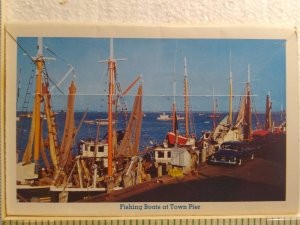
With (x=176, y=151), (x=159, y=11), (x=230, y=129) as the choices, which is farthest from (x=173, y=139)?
(x=159, y=11)

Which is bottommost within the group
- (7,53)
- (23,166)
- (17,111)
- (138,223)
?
(138,223)

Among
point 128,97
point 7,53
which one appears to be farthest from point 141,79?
point 7,53

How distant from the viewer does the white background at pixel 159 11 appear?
0.73m

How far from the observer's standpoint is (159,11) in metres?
0.74

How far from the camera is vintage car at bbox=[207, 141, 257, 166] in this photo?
761 millimetres

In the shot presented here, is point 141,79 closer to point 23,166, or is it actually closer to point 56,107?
point 56,107

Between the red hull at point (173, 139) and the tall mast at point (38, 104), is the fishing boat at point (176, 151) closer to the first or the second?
the red hull at point (173, 139)

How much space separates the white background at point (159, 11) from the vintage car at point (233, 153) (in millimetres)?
262

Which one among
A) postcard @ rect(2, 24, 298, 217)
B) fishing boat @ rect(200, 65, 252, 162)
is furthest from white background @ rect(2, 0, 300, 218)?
fishing boat @ rect(200, 65, 252, 162)

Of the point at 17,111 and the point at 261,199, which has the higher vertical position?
the point at 17,111

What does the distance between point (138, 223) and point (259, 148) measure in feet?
1.01

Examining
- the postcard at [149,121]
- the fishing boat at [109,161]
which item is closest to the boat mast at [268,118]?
the postcard at [149,121]

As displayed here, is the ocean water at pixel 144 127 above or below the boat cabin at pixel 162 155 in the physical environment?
above

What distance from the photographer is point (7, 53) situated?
0.74m
